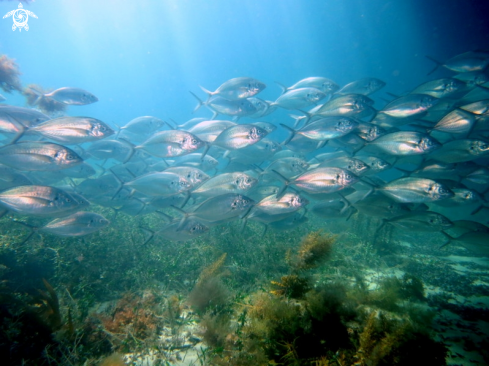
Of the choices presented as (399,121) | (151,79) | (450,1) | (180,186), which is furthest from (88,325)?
(151,79)

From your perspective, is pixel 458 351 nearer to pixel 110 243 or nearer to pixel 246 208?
pixel 246 208

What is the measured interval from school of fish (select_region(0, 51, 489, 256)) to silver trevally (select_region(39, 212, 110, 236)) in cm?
2

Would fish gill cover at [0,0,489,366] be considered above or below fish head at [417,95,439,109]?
below

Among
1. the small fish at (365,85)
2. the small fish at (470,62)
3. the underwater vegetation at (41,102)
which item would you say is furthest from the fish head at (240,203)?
the underwater vegetation at (41,102)

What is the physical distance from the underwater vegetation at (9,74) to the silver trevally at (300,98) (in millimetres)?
13911

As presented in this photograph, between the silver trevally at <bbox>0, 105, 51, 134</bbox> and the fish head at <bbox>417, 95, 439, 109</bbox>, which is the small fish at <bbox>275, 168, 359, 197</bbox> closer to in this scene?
the fish head at <bbox>417, 95, 439, 109</bbox>

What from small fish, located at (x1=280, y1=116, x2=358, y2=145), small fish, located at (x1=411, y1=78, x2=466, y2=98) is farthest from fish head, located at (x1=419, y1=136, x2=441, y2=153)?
small fish, located at (x1=411, y1=78, x2=466, y2=98)

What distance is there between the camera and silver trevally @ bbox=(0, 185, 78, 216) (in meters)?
4.07

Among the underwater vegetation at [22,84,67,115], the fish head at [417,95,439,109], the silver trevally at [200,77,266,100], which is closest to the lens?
the fish head at [417,95,439,109]

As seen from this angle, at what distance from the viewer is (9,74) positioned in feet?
36.1

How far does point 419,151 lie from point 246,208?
4846 mm

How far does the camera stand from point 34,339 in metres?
3.14

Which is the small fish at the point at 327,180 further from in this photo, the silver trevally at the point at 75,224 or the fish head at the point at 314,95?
the fish head at the point at 314,95

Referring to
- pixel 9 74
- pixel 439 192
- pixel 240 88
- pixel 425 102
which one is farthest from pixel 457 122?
pixel 9 74
